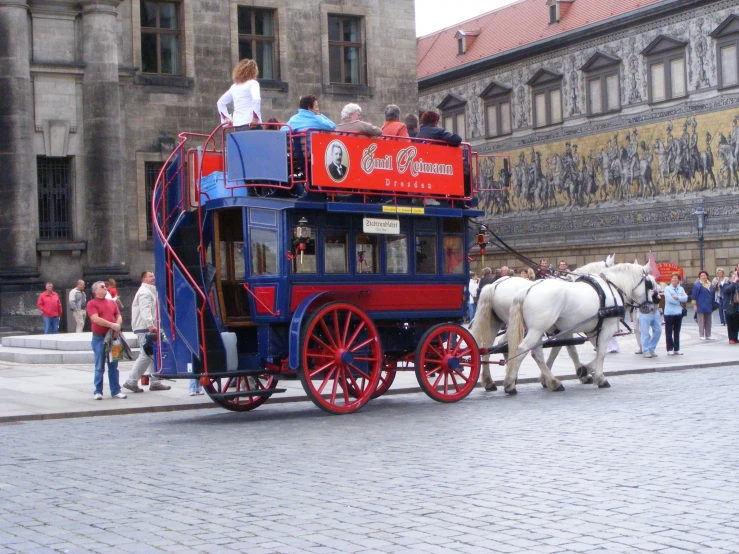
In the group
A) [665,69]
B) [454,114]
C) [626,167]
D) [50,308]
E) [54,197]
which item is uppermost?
[454,114]

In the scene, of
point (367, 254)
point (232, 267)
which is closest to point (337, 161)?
point (367, 254)

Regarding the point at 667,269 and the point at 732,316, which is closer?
the point at 732,316

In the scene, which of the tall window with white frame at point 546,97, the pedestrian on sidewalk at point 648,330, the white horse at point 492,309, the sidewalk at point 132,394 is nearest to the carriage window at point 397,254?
the white horse at point 492,309

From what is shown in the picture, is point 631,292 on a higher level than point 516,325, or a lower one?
higher

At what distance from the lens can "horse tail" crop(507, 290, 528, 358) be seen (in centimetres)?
1540

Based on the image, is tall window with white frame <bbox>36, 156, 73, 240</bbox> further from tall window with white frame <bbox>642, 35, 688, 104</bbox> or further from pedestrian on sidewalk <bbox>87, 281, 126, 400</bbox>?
tall window with white frame <bbox>642, 35, 688, 104</bbox>

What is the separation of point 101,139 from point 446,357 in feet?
57.1

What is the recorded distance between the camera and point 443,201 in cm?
1471

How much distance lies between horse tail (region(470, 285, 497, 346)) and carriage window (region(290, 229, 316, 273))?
3632 mm

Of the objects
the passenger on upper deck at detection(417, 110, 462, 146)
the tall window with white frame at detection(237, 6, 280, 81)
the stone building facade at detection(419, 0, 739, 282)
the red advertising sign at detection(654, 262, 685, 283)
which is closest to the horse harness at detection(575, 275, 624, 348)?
the passenger on upper deck at detection(417, 110, 462, 146)

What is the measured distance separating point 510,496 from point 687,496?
3.75ft

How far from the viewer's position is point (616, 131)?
50438mm

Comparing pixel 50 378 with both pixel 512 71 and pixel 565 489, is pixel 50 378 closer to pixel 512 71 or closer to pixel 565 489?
pixel 565 489

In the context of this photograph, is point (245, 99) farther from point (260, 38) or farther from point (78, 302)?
point (260, 38)
